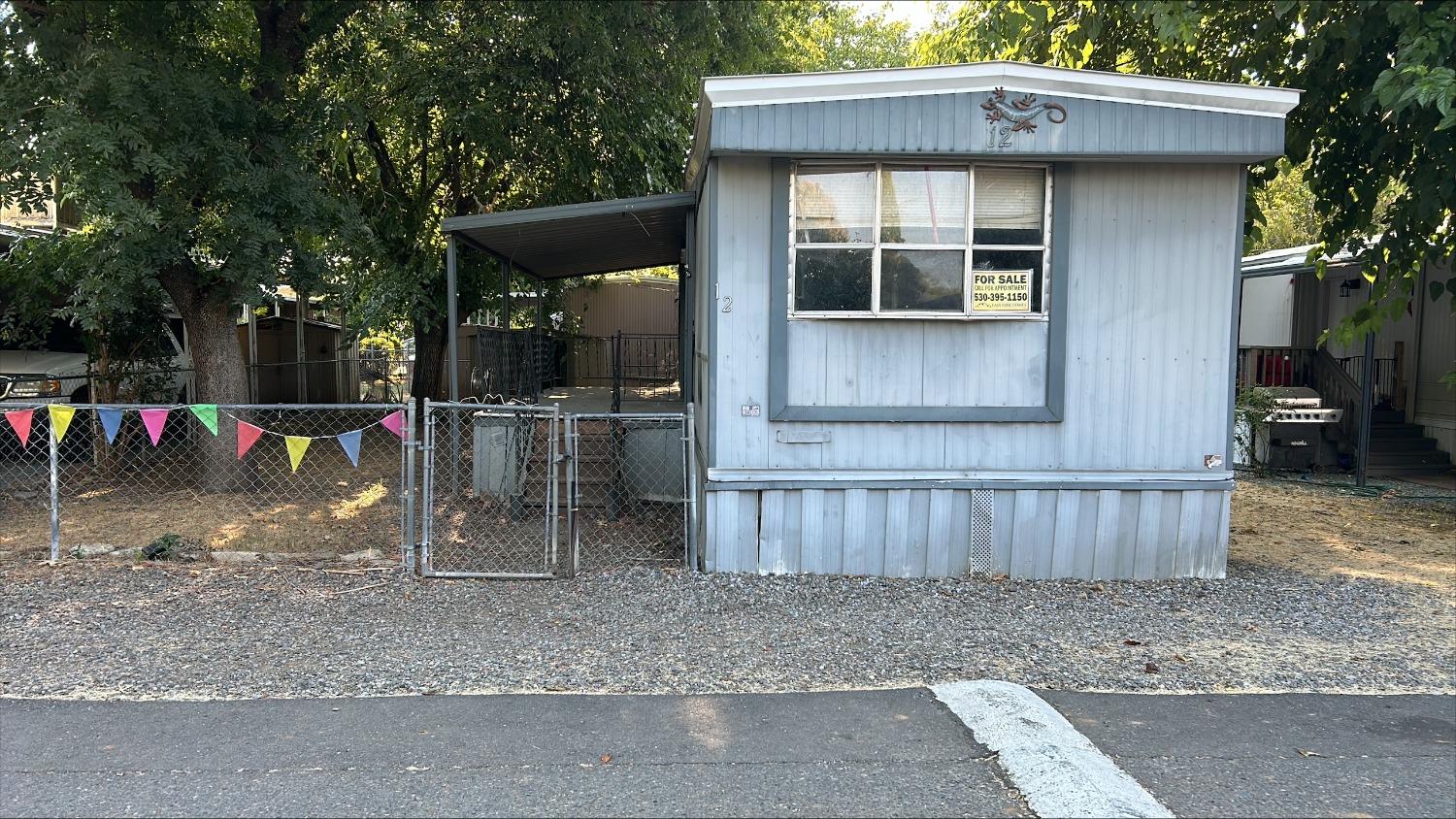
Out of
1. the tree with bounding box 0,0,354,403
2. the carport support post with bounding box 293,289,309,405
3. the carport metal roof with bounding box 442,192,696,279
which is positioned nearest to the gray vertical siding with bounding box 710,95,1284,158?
the carport metal roof with bounding box 442,192,696,279

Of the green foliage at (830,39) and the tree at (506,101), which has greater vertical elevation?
the green foliage at (830,39)

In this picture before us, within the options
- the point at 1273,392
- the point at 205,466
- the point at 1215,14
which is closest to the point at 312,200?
the point at 205,466

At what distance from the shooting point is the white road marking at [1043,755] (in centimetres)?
342

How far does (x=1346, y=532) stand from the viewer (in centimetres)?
870

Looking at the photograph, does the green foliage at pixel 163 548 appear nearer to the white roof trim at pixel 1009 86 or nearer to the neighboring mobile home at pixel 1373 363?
the white roof trim at pixel 1009 86

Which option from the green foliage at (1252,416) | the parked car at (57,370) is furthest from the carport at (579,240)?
the green foliage at (1252,416)

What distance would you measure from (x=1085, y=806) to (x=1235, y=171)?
4.90 metres

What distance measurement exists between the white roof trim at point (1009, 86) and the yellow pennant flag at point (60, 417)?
4.63 m

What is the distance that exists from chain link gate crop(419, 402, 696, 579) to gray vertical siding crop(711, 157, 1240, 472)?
1038 millimetres

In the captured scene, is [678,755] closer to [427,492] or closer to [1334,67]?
[427,492]

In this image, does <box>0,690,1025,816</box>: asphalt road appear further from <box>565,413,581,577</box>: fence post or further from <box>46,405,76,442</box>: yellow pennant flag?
<box>46,405,76,442</box>: yellow pennant flag

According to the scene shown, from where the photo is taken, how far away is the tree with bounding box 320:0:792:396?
34.1 feet

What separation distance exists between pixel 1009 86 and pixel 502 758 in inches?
198

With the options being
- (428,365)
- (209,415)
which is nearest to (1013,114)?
(209,415)
